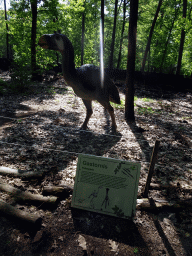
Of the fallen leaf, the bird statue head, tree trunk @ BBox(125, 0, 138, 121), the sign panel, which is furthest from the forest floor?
the bird statue head

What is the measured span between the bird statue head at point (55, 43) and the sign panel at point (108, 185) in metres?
2.61

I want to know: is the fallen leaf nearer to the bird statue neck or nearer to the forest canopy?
the bird statue neck

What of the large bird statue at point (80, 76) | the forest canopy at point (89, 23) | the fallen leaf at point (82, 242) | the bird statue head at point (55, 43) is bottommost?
the fallen leaf at point (82, 242)

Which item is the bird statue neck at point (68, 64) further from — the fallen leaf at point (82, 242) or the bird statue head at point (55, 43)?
the fallen leaf at point (82, 242)

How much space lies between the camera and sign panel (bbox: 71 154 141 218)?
2377 millimetres

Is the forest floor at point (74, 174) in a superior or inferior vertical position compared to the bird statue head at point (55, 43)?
inferior

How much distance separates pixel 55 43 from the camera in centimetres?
376

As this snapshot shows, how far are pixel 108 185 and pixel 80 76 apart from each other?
2830mm

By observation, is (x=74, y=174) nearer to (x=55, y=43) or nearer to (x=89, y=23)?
(x=55, y=43)

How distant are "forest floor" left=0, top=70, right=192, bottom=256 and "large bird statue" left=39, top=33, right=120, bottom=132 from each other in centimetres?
113

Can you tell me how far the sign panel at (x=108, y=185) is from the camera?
7.80 ft

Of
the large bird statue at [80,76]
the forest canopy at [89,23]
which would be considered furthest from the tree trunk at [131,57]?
the forest canopy at [89,23]

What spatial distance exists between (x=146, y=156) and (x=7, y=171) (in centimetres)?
316

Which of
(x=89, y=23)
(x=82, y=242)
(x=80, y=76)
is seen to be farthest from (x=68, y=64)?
(x=89, y=23)
